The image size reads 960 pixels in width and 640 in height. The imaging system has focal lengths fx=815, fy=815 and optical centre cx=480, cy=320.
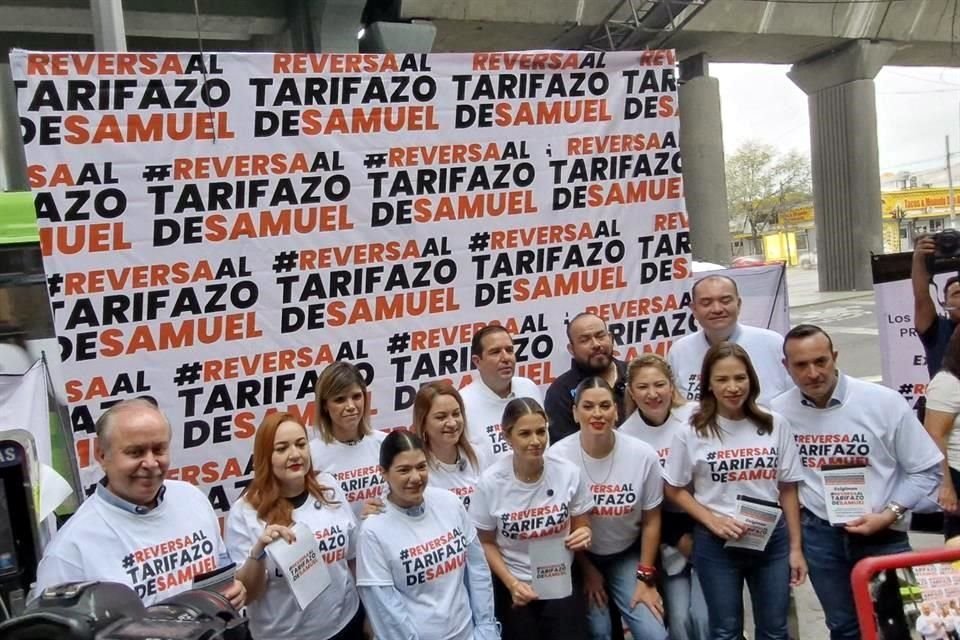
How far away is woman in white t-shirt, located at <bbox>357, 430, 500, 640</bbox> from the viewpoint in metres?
2.92

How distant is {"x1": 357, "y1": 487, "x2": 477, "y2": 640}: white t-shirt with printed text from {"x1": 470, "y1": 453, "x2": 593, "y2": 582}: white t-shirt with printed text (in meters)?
0.23

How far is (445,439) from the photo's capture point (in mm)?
3389

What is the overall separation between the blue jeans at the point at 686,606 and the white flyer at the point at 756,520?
0.32 m

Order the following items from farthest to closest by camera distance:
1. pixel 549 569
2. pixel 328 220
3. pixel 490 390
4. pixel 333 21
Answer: pixel 333 21 < pixel 328 220 < pixel 490 390 < pixel 549 569

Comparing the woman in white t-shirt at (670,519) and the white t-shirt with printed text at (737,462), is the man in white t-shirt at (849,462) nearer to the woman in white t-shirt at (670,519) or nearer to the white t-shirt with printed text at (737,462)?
the white t-shirt with printed text at (737,462)

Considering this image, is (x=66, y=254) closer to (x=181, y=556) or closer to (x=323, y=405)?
(x=323, y=405)

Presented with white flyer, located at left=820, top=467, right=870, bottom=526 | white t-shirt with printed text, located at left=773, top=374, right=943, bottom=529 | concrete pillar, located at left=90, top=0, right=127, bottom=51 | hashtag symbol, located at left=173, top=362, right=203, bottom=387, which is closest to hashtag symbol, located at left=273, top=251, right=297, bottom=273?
hashtag symbol, located at left=173, top=362, right=203, bottom=387

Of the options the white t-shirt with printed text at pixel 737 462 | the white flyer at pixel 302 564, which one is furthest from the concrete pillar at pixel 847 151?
the white flyer at pixel 302 564

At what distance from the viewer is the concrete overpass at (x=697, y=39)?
10.4m

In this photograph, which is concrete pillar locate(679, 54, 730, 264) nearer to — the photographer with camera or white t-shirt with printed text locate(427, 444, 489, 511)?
the photographer with camera

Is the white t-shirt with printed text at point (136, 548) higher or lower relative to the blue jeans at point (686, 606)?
higher

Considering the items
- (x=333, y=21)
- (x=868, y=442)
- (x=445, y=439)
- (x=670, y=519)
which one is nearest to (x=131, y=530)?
(x=445, y=439)

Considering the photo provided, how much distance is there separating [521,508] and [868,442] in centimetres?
143

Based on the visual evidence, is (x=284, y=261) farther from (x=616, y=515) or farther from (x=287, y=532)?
(x=616, y=515)
